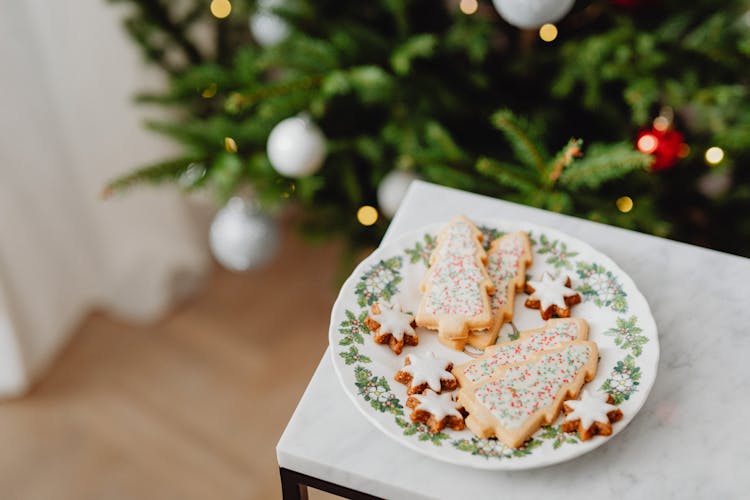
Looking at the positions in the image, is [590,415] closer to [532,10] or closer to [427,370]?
[427,370]

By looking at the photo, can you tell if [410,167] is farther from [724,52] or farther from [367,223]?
[724,52]

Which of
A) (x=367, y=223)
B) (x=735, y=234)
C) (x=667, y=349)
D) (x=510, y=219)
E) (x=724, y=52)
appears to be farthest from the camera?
(x=367, y=223)

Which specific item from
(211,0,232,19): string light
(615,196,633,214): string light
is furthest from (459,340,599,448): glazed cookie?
(211,0,232,19): string light

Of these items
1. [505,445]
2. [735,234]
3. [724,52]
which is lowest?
[735,234]

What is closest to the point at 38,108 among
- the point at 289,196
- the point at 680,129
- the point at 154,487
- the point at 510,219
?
the point at 289,196

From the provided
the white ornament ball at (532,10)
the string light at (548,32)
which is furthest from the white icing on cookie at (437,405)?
the string light at (548,32)

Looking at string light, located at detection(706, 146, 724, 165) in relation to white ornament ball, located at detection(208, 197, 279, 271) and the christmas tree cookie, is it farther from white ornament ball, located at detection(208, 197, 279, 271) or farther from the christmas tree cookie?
white ornament ball, located at detection(208, 197, 279, 271)
